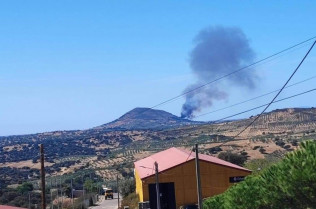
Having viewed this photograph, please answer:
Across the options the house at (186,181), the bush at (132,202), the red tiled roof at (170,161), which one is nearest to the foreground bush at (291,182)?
the house at (186,181)

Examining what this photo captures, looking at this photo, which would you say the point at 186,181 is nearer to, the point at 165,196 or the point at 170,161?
the point at 165,196

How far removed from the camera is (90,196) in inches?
2825

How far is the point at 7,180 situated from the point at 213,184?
187 feet

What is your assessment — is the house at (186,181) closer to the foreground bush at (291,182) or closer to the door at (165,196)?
the door at (165,196)

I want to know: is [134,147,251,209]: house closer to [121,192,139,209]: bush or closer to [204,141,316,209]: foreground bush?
[121,192,139,209]: bush

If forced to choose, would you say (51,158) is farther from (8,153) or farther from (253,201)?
(253,201)

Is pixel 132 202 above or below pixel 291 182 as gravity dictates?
below

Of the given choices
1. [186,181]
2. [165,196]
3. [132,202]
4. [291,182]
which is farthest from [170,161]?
[291,182]

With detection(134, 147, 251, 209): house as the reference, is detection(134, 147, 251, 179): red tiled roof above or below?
above

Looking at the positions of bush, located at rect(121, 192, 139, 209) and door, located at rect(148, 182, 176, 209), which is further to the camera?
bush, located at rect(121, 192, 139, 209)

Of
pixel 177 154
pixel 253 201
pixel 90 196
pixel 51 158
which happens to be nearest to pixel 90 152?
pixel 51 158

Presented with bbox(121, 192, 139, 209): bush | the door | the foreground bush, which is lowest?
bbox(121, 192, 139, 209): bush

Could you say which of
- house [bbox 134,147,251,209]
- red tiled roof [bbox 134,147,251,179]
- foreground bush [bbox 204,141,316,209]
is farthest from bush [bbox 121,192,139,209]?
foreground bush [bbox 204,141,316,209]

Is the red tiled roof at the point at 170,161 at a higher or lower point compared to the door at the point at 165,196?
higher
